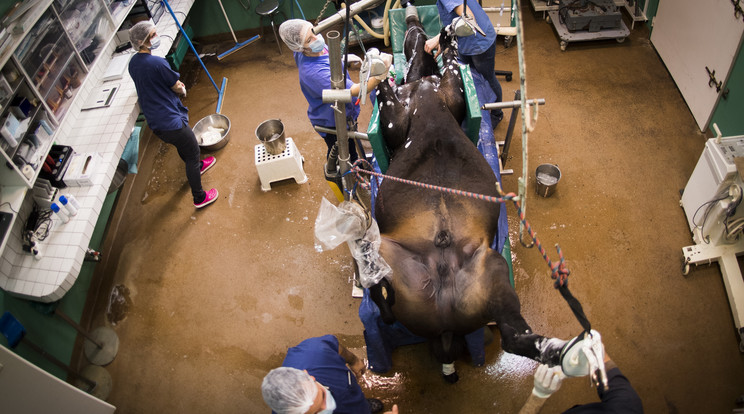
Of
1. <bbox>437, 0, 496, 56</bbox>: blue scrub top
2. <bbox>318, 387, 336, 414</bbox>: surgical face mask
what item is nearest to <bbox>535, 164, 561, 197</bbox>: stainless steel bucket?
<bbox>437, 0, 496, 56</bbox>: blue scrub top

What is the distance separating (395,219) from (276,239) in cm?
153

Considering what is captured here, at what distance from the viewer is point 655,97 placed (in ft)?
14.8

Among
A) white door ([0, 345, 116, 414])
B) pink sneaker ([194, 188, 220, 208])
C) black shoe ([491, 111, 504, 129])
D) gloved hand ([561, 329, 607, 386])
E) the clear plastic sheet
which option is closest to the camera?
gloved hand ([561, 329, 607, 386])

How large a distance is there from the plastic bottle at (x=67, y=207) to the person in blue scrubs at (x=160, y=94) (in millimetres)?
829

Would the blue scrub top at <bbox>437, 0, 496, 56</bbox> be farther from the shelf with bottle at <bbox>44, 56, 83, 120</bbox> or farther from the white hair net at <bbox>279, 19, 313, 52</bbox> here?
the shelf with bottle at <bbox>44, 56, 83, 120</bbox>

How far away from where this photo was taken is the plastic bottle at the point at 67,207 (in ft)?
10.2

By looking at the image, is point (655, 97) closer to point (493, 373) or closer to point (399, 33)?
point (399, 33)

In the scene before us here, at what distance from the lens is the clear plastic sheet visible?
2033mm

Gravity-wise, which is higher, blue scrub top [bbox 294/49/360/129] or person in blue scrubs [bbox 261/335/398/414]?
blue scrub top [bbox 294/49/360/129]

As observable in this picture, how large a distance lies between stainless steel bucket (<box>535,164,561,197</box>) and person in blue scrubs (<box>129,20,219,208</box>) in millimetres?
2928

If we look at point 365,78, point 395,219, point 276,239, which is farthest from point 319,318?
point 365,78

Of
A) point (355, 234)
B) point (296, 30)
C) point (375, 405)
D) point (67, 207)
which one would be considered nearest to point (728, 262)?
point (375, 405)

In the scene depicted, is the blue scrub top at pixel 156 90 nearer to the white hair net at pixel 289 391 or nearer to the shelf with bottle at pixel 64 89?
the shelf with bottle at pixel 64 89

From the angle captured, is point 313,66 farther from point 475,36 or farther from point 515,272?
point 515,272
